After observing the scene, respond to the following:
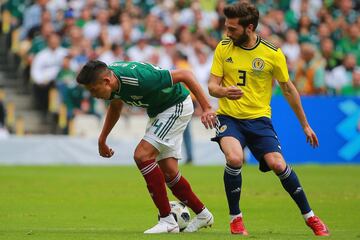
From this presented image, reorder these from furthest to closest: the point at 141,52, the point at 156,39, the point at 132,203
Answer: the point at 156,39
the point at 141,52
the point at 132,203

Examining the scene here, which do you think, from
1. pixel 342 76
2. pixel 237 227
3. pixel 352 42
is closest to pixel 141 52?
pixel 342 76

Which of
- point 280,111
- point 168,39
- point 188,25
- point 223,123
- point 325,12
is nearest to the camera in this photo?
point 223,123

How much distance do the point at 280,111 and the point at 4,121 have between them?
6.72 m

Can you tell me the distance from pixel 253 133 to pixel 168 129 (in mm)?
893

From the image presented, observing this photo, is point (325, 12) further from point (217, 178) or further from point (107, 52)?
point (217, 178)

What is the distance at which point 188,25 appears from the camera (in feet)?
85.0

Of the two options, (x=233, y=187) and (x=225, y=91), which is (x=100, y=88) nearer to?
(x=225, y=91)

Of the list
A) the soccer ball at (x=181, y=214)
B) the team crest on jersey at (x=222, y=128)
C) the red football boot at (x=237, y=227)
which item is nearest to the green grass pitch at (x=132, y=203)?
the red football boot at (x=237, y=227)

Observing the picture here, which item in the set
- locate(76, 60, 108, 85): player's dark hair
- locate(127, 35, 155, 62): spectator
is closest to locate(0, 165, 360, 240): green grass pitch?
locate(76, 60, 108, 85): player's dark hair

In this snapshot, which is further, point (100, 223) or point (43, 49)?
point (43, 49)

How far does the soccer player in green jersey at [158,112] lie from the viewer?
31.9ft

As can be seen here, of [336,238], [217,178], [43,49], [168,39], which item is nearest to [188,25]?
[168,39]

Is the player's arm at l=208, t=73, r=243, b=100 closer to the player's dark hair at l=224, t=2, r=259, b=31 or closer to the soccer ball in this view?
the player's dark hair at l=224, t=2, r=259, b=31

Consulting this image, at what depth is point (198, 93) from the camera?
9.80 metres
